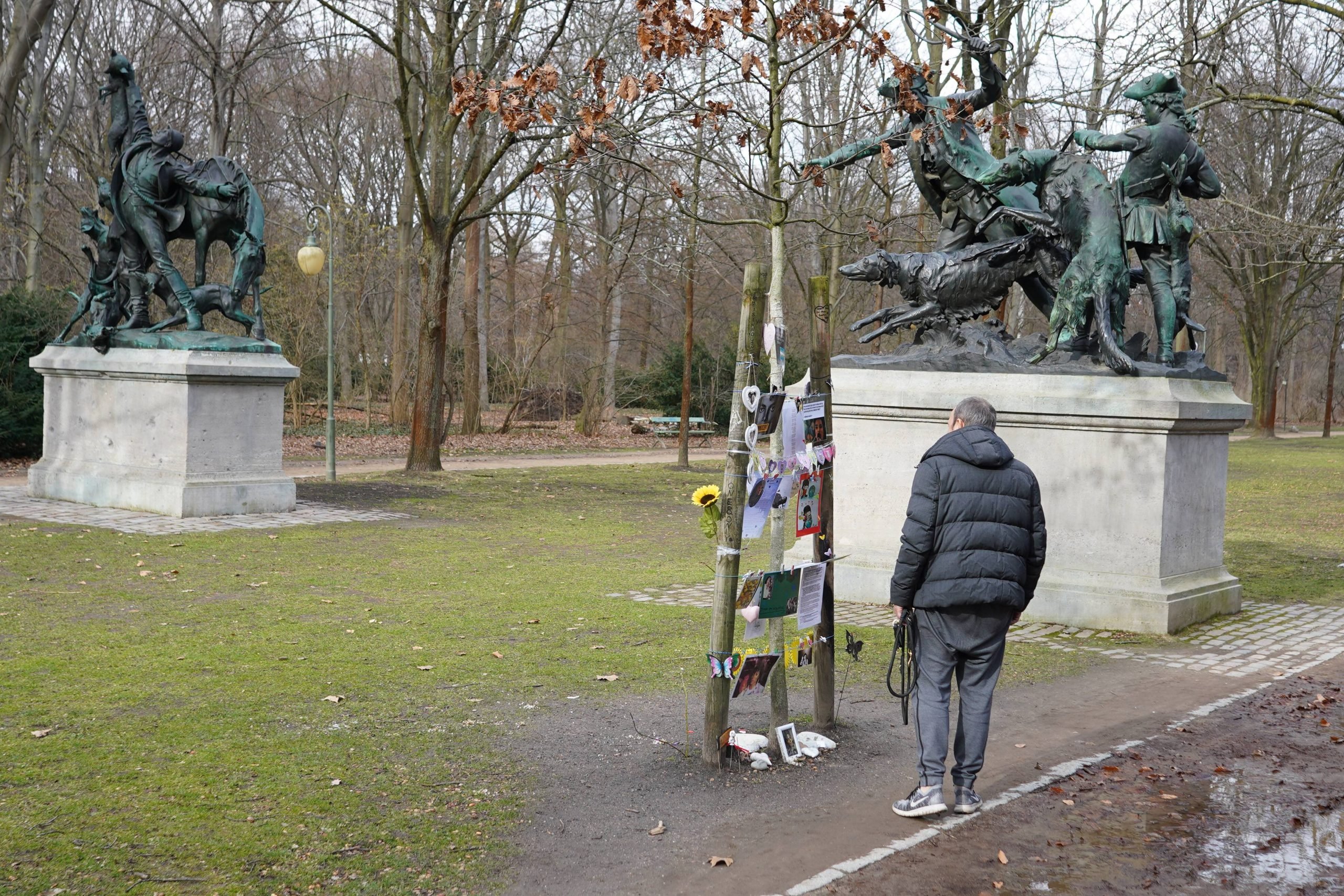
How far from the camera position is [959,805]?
5.21m

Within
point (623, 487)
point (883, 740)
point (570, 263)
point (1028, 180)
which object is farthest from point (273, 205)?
point (883, 740)

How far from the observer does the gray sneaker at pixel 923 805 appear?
16.7 ft

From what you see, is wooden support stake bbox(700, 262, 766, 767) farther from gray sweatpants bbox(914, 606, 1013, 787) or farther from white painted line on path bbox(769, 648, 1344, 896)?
white painted line on path bbox(769, 648, 1344, 896)

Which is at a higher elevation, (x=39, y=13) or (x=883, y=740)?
(x=39, y=13)

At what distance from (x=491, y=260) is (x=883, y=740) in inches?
1808

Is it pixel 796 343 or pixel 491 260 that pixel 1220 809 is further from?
pixel 491 260

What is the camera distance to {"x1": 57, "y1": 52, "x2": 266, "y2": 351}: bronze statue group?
1466 cm

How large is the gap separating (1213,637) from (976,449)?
5.35m

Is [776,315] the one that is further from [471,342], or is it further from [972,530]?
[471,342]

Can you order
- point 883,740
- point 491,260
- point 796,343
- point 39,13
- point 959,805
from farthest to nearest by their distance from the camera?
point 491,260 → point 796,343 → point 39,13 → point 883,740 → point 959,805

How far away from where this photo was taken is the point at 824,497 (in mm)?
5945

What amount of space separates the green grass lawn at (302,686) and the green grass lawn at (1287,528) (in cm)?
490

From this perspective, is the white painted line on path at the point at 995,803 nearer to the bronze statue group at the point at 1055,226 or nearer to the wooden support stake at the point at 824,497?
the wooden support stake at the point at 824,497

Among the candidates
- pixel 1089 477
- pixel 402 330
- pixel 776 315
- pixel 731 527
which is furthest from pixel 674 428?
pixel 731 527
